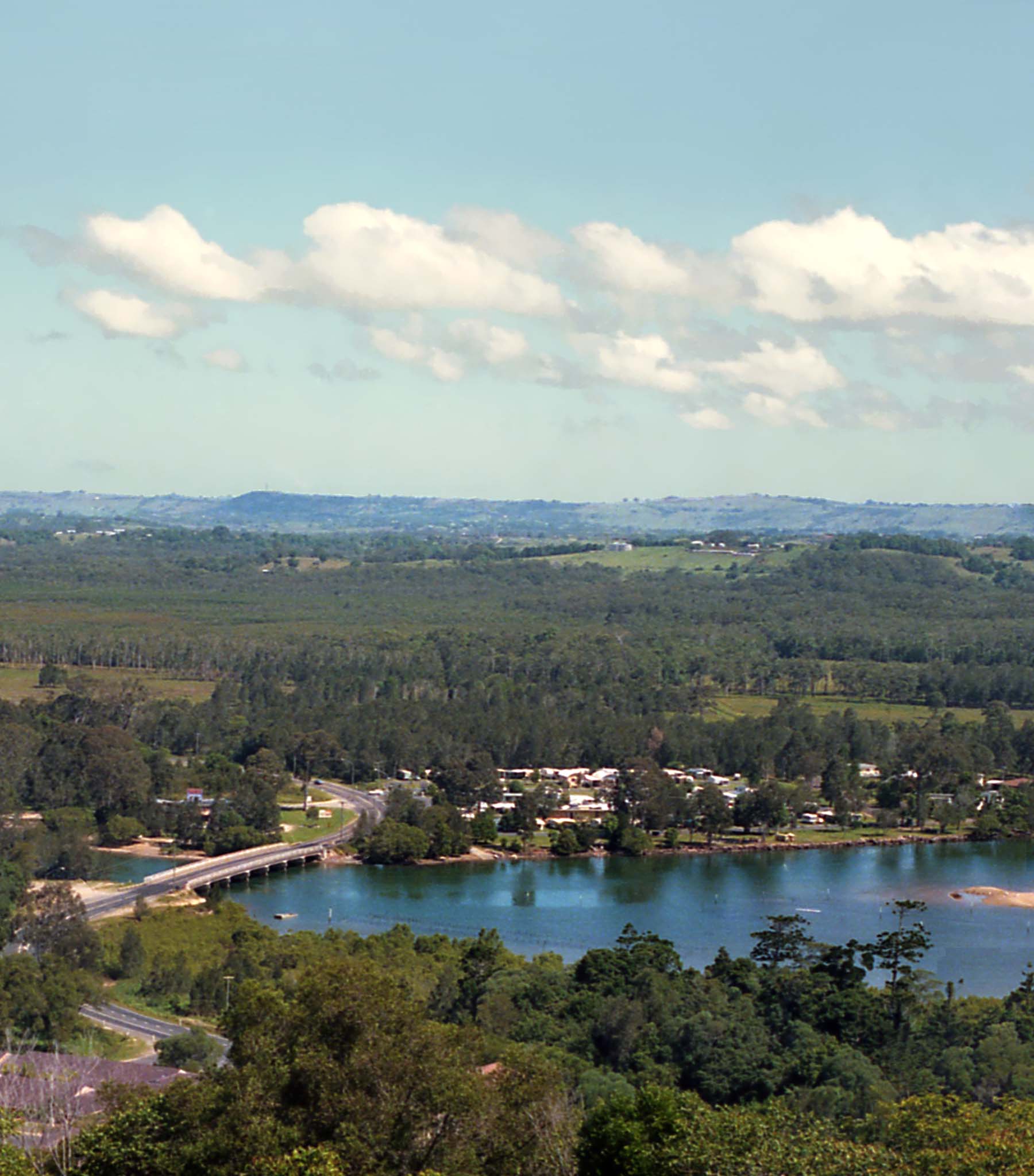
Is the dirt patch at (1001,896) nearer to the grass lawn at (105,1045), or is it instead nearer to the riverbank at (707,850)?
the riverbank at (707,850)

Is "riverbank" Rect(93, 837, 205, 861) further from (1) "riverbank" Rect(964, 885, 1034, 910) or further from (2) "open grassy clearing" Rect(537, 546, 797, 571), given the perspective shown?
(2) "open grassy clearing" Rect(537, 546, 797, 571)

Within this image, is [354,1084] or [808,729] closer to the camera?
[354,1084]

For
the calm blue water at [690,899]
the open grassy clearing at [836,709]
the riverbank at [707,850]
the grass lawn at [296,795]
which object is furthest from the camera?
the open grassy clearing at [836,709]

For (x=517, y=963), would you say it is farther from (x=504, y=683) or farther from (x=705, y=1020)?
(x=504, y=683)

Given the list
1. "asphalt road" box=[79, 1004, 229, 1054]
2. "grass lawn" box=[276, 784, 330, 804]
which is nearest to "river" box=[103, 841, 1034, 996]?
"asphalt road" box=[79, 1004, 229, 1054]

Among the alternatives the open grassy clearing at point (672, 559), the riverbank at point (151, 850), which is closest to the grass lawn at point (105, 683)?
the riverbank at point (151, 850)

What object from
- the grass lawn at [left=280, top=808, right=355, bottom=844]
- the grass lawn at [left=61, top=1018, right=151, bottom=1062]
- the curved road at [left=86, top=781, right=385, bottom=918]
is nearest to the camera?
the grass lawn at [left=61, top=1018, right=151, bottom=1062]

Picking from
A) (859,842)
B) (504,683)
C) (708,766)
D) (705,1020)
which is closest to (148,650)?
(504,683)
